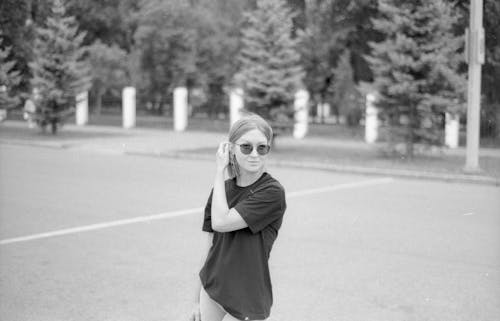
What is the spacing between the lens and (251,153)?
3.03 metres

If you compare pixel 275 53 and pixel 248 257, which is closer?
pixel 248 257

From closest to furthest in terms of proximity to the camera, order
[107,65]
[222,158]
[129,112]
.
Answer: [222,158]
[129,112]
[107,65]

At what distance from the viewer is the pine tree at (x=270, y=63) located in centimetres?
2020

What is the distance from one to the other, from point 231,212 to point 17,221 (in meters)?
6.60

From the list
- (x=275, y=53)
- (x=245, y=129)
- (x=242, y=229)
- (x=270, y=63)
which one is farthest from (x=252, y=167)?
(x=275, y=53)

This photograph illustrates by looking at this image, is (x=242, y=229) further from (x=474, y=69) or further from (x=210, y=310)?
(x=474, y=69)

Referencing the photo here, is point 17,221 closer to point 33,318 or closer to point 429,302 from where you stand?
point 33,318

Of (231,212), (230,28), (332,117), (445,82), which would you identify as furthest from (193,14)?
(231,212)

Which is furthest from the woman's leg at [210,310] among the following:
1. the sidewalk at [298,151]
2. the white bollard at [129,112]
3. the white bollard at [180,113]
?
the white bollard at [129,112]

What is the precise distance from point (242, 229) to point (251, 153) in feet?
1.12

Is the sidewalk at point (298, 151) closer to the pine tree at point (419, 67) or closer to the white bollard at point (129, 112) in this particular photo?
the pine tree at point (419, 67)

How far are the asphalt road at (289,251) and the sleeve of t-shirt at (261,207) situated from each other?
7.62 feet

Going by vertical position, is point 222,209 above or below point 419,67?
below

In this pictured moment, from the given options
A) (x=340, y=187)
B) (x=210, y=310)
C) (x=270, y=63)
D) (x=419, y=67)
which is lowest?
(x=340, y=187)
